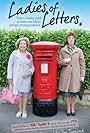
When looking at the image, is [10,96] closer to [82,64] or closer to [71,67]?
[71,67]

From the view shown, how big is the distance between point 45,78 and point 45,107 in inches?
20.6

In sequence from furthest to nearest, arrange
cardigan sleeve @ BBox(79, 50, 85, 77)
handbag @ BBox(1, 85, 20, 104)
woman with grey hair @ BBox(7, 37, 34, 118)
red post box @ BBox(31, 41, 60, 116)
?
1. handbag @ BBox(1, 85, 20, 104)
2. cardigan sleeve @ BBox(79, 50, 85, 77)
3. woman with grey hair @ BBox(7, 37, 34, 118)
4. red post box @ BBox(31, 41, 60, 116)

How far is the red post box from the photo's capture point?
714 cm

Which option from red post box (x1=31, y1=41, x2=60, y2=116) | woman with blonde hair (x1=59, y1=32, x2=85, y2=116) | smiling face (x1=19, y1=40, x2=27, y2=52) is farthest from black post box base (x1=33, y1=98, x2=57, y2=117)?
smiling face (x1=19, y1=40, x2=27, y2=52)

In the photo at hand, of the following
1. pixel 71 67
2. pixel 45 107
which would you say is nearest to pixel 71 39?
pixel 71 67

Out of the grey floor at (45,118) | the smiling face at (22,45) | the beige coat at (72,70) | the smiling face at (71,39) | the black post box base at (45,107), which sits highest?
the smiling face at (71,39)

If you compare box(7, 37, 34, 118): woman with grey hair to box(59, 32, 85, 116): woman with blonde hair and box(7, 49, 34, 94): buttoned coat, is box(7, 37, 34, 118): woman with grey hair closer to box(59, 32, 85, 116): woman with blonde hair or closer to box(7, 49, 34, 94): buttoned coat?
box(7, 49, 34, 94): buttoned coat

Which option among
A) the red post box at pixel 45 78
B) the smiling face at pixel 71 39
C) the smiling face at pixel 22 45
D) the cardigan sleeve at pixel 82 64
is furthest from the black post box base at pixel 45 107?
the smiling face at pixel 71 39

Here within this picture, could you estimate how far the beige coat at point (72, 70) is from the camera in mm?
7336

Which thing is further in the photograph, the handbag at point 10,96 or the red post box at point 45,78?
the handbag at point 10,96

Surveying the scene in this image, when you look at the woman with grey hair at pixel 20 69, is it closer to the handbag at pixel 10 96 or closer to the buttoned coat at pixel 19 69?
the buttoned coat at pixel 19 69

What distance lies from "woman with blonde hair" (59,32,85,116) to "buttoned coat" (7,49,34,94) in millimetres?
579

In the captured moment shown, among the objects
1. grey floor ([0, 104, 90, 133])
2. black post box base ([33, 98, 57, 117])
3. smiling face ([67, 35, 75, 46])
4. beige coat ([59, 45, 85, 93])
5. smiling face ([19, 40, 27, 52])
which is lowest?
grey floor ([0, 104, 90, 133])

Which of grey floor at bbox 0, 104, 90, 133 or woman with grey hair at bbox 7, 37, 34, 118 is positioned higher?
woman with grey hair at bbox 7, 37, 34, 118
